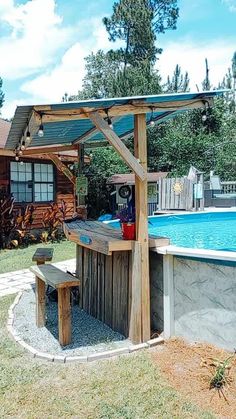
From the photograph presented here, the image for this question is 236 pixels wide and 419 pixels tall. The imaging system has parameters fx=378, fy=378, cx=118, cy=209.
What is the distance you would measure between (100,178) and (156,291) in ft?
39.0

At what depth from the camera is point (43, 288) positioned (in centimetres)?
484

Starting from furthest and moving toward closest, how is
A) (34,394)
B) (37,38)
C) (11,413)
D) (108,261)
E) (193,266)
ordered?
(37,38), (108,261), (193,266), (34,394), (11,413)

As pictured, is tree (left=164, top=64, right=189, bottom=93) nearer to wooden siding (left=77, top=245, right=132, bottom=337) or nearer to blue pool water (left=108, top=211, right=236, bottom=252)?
blue pool water (left=108, top=211, right=236, bottom=252)

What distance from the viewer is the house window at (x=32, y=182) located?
11.6 m

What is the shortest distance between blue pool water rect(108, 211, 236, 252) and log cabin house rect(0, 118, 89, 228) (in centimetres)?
320

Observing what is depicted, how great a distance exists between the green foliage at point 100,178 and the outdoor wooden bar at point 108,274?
9.75m

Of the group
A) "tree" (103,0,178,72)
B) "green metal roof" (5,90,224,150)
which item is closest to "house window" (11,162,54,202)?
"green metal roof" (5,90,224,150)

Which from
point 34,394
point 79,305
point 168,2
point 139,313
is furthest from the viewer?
point 168,2

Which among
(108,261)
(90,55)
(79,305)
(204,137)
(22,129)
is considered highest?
(90,55)

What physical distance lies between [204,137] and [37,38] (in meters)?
10.1

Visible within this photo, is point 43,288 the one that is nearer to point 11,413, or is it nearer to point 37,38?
point 11,413

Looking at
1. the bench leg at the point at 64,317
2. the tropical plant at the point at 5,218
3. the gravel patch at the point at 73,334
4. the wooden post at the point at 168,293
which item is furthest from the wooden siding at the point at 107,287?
the tropical plant at the point at 5,218

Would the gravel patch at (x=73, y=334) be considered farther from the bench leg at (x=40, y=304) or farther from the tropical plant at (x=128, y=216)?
the tropical plant at (x=128, y=216)

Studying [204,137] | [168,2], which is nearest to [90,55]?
[168,2]
